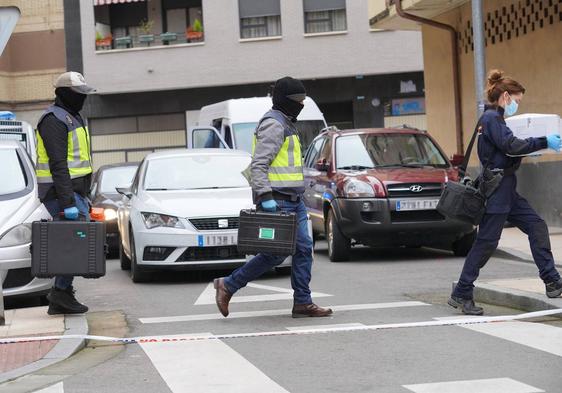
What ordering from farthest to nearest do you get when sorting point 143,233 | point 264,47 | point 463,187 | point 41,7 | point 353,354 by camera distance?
1. point 41,7
2. point 264,47
3. point 143,233
4. point 463,187
5. point 353,354

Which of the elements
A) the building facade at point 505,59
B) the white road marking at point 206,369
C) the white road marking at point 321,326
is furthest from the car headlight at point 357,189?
the white road marking at point 206,369

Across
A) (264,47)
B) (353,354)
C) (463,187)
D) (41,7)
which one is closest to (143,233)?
(463,187)

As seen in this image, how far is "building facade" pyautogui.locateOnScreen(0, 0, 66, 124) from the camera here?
37750 mm

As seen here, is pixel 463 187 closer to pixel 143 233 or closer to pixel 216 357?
pixel 216 357

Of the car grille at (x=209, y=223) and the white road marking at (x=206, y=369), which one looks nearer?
the white road marking at (x=206, y=369)

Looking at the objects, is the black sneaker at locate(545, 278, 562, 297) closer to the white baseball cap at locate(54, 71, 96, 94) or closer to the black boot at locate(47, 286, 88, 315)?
the black boot at locate(47, 286, 88, 315)

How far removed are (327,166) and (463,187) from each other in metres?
6.23

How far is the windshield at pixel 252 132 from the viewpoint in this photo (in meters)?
22.2

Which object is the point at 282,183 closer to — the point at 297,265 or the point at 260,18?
the point at 297,265

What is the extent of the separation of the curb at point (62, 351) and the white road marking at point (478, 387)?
242 cm

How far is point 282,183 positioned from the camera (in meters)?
8.80

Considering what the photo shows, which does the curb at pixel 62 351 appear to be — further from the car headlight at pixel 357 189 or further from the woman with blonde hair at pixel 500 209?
the car headlight at pixel 357 189

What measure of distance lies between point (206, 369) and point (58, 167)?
2897 millimetres

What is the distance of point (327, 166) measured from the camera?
14883 mm
